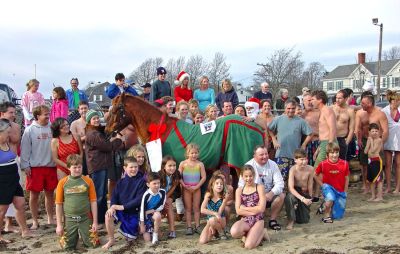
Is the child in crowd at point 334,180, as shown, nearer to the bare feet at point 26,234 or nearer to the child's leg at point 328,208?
the child's leg at point 328,208

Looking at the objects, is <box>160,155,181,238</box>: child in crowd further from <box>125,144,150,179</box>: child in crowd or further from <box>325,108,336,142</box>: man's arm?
<box>325,108,336,142</box>: man's arm

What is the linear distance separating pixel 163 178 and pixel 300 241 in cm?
199

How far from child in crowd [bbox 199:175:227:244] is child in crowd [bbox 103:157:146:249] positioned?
2.80ft

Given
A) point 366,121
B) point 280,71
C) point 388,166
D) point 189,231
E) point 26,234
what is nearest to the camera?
point 189,231

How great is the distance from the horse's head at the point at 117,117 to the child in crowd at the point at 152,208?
3.95 feet

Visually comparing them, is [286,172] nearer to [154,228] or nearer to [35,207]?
[154,228]

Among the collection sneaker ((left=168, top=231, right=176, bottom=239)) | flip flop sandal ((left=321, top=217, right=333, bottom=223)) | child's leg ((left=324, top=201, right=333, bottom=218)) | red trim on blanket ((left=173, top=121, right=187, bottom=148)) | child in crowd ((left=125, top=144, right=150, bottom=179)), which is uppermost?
red trim on blanket ((left=173, top=121, right=187, bottom=148))

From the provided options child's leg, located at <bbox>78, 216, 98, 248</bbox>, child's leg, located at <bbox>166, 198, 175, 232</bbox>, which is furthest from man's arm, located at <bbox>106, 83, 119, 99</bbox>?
child's leg, located at <bbox>78, 216, 98, 248</bbox>

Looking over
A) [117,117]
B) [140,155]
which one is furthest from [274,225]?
[117,117]

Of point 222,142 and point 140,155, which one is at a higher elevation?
point 222,142

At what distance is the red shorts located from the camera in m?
6.18

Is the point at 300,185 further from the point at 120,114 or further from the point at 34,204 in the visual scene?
the point at 34,204

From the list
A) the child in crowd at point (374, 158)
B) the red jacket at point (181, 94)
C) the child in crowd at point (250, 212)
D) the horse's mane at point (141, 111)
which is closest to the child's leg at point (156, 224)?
the child in crowd at point (250, 212)

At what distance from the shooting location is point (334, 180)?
6.58 metres
